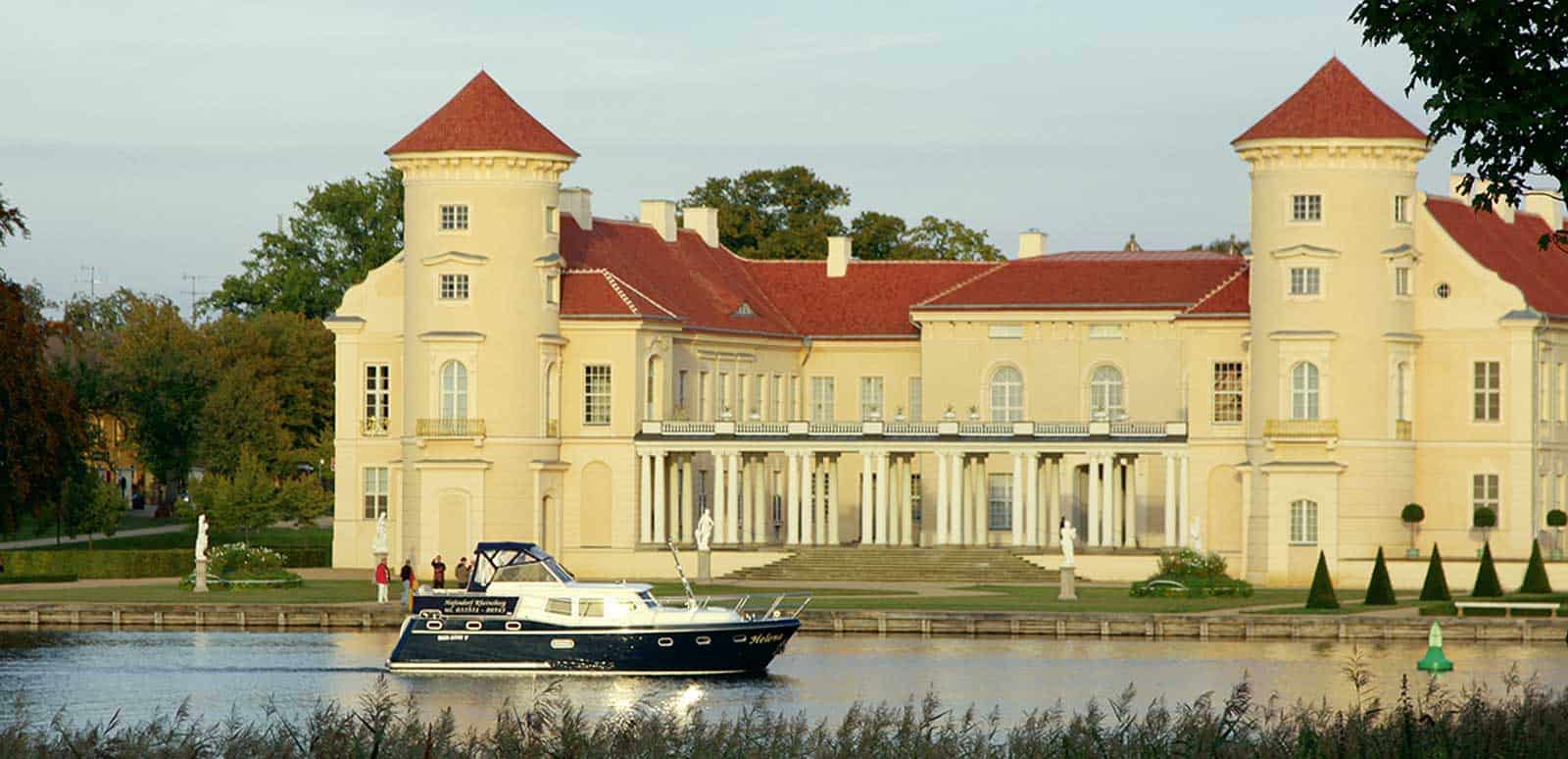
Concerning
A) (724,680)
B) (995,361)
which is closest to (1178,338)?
(995,361)

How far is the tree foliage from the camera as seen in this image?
9200 centimetres

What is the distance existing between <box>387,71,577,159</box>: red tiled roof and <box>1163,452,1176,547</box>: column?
53.2 ft

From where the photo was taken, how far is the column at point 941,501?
69.9 m

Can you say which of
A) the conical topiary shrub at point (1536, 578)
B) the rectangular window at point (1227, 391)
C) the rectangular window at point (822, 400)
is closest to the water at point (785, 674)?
the conical topiary shrub at point (1536, 578)

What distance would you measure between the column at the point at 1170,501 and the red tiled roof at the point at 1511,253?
8.54m

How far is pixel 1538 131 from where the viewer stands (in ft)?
74.3

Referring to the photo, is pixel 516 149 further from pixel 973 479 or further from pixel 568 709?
pixel 568 709

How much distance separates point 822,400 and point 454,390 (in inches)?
535

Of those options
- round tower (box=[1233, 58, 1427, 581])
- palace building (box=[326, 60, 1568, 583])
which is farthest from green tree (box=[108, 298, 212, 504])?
round tower (box=[1233, 58, 1427, 581])

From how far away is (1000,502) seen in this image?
74.2 m

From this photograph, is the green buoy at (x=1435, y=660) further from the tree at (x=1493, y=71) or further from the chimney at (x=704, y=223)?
the chimney at (x=704, y=223)

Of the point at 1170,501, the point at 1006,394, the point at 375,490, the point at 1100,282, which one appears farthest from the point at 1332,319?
the point at 375,490

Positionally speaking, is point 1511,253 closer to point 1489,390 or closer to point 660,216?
point 1489,390

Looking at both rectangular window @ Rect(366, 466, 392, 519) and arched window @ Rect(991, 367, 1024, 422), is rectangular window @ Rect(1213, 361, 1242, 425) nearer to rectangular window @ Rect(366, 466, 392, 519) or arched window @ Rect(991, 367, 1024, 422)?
arched window @ Rect(991, 367, 1024, 422)
